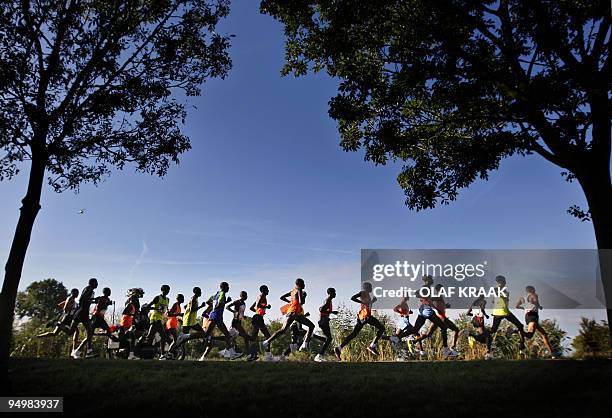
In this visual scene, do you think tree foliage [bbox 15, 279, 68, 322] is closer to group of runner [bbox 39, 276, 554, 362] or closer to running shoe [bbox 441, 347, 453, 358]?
group of runner [bbox 39, 276, 554, 362]

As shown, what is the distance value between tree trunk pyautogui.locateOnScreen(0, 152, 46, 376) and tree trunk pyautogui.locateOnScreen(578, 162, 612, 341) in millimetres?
11963

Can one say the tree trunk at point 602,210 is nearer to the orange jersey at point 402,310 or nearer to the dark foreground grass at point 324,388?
the dark foreground grass at point 324,388

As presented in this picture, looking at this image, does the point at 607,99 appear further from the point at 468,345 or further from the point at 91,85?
the point at 91,85

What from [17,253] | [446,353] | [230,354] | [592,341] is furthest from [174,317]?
[592,341]

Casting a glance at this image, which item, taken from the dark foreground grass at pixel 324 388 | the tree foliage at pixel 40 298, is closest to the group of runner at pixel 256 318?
the dark foreground grass at pixel 324 388

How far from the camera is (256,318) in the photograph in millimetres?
13258

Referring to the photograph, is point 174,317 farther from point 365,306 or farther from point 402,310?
point 402,310

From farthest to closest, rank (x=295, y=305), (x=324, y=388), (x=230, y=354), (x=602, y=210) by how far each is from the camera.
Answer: (x=230, y=354) < (x=295, y=305) < (x=602, y=210) < (x=324, y=388)

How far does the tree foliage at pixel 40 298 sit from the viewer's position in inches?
1785

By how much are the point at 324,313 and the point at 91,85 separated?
337 inches

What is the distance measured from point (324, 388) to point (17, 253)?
6.97 metres

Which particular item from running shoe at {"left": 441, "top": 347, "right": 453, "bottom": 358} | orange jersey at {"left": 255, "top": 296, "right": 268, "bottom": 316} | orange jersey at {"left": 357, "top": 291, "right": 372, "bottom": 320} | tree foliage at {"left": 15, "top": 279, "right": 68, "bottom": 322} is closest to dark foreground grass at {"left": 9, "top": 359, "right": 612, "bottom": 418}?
orange jersey at {"left": 357, "top": 291, "right": 372, "bottom": 320}

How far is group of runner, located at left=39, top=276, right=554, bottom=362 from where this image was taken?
1295 centimetres

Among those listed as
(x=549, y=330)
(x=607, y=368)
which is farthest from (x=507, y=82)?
(x=549, y=330)
